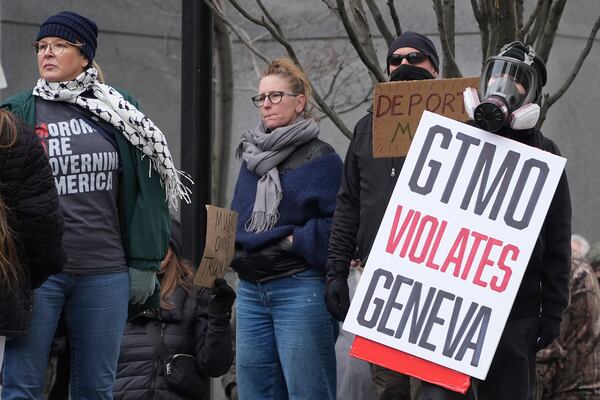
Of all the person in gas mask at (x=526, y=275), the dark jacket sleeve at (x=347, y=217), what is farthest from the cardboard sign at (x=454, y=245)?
the dark jacket sleeve at (x=347, y=217)

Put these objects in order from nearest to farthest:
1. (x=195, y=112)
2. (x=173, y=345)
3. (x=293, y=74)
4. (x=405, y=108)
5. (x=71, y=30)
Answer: (x=71, y=30)
(x=405, y=108)
(x=173, y=345)
(x=293, y=74)
(x=195, y=112)

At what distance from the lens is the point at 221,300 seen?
19.0 feet

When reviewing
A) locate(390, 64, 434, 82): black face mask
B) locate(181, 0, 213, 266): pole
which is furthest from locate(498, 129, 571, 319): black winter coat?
locate(181, 0, 213, 266): pole

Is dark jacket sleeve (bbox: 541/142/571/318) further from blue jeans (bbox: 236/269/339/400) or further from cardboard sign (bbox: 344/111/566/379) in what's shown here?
blue jeans (bbox: 236/269/339/400)

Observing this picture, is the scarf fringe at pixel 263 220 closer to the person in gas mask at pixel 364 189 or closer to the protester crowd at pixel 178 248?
the protester crowd at pixel 178 248

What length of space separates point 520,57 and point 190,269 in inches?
78.3

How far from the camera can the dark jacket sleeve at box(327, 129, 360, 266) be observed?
5.59 meters

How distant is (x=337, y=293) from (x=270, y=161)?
2.52 feet

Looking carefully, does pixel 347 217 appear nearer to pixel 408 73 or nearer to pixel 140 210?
pixel 408 73

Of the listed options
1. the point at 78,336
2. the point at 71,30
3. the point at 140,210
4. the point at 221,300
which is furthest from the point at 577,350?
the point at 71,30

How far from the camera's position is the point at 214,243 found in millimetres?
5789

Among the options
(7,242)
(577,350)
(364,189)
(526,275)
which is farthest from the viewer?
(577,350)

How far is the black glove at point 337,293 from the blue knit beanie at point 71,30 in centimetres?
131

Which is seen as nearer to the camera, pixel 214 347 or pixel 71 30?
pixel 71 30
